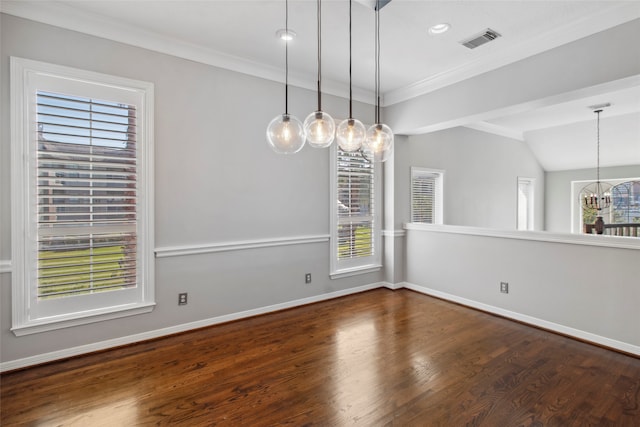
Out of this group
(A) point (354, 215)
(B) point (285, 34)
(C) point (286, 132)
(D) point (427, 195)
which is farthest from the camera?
(D) point (427, 195)

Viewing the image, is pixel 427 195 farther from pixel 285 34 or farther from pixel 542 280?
pixel 285 34

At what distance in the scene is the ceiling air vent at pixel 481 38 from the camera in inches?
114

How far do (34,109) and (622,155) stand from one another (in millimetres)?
9172

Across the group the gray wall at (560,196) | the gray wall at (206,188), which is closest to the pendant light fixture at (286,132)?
the gray wall at (206,188)

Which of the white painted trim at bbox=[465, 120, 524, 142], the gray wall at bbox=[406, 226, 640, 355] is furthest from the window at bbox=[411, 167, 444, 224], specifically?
the white painted trim at bbox=[465, 120, 524, 142]

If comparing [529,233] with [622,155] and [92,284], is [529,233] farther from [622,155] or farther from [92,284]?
[622,155]

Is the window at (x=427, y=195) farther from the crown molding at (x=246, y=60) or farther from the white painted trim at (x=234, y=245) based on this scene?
the white painted trim at (x=234, y=245)

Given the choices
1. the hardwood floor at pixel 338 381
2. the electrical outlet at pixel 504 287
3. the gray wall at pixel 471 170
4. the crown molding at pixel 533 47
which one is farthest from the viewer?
the gray wall at pixel 471 170

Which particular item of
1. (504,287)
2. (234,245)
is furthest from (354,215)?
(504,287)

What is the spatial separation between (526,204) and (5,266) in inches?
354

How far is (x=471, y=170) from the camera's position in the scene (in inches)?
238

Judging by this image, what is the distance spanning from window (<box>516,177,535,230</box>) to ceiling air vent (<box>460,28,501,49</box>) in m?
5.32

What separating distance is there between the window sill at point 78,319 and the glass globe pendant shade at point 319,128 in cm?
229

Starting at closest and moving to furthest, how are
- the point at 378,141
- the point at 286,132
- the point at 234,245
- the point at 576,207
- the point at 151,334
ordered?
the point at 286,132
the point at 378,141
the point at 151,334
the point at 234,245
the point at 576,207
